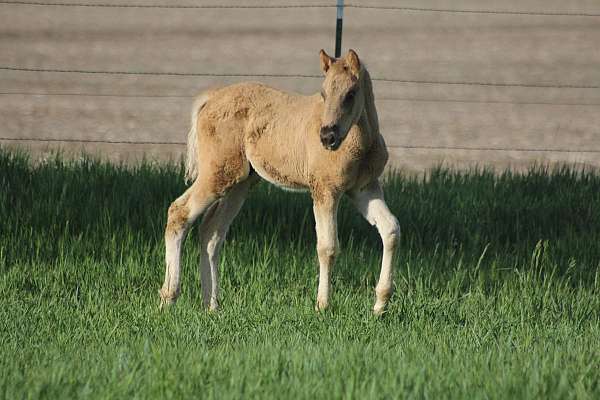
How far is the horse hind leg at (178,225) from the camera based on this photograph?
609 centimetres

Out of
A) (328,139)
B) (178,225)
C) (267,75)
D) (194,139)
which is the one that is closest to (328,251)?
(328,139)

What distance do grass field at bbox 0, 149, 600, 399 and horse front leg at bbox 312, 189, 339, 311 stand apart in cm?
14

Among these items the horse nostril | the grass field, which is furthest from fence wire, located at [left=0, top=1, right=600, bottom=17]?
the horse nostril


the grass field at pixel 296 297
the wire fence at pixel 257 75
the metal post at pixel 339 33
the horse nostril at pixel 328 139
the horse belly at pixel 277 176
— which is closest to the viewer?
the grass field at pixel 296 297

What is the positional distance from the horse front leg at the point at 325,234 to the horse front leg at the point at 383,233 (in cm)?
19

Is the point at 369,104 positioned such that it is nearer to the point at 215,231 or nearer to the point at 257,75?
the point at 215,231

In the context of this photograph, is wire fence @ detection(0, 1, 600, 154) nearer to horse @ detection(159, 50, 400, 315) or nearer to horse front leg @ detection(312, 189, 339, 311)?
horse @ detection(159, 50, 400, 315)

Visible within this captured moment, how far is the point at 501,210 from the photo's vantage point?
823 centimetres

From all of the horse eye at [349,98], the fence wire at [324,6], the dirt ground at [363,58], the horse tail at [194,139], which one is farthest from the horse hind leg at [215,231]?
the fence wire at [324,6]

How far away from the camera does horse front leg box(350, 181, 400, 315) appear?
18.3 feet

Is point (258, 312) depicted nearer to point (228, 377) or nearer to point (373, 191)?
point (373, 191)

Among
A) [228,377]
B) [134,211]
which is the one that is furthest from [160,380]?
[134,211]

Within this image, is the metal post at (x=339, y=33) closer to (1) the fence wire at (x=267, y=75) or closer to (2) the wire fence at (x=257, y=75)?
(2) the wire fence at (x=257, y=75)

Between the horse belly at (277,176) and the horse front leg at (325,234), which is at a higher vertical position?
the horse belly at (277,176)
